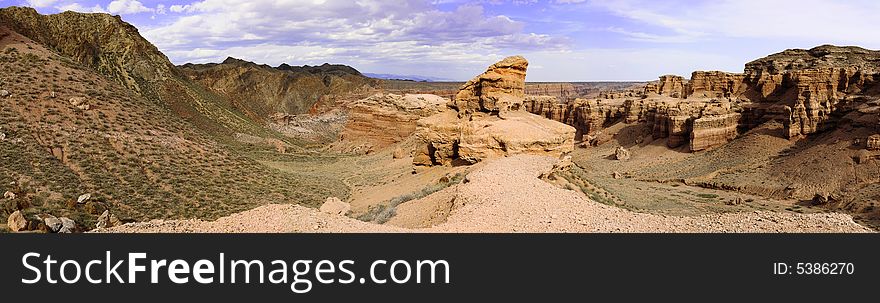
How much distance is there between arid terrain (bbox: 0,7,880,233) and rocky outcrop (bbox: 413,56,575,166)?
0.35 ft

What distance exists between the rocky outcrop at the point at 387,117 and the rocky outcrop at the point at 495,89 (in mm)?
19466

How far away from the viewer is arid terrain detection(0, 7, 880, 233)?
12141 mm

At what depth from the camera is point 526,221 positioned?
10219 millimetres

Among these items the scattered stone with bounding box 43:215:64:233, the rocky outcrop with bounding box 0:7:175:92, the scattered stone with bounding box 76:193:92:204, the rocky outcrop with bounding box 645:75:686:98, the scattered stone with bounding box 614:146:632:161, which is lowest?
the scattered stone with bounding box 614:146:632:161

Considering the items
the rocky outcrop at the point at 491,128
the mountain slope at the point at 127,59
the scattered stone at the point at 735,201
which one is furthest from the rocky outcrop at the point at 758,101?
the mountain slope at the point at 127,59

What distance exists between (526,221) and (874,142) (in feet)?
117

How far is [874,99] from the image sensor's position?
130 feet

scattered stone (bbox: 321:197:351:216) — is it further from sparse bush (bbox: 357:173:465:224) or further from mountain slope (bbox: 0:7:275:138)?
mountain slope (bbox: 0:7:275:138)

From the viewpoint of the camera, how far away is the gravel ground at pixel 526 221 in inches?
367

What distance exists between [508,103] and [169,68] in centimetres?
5541

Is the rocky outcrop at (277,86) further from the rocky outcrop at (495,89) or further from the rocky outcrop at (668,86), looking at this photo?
the rocky outcrop at (495,89)

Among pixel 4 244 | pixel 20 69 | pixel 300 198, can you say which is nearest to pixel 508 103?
pixel 300 198

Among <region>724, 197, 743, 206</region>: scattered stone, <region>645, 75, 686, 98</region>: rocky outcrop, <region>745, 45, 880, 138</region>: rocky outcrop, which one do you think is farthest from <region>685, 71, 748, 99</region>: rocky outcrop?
<region>724, 197, 743, 206</region>: scattered stone

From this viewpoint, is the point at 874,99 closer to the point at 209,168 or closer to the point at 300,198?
the point at 300,198
